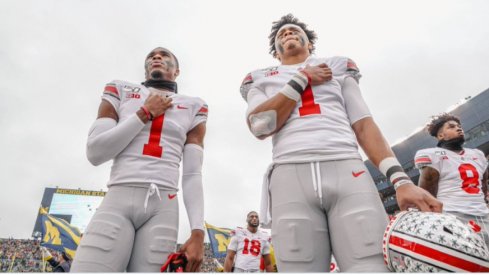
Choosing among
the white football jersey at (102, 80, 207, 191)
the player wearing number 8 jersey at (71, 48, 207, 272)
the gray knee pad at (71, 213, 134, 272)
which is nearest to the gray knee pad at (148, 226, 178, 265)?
the player wearing number 8 jersey at (71, 48, 207, 272)

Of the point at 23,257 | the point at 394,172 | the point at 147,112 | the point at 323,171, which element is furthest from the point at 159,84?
the point at 23,257

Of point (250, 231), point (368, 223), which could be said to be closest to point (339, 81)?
point (368, 223)

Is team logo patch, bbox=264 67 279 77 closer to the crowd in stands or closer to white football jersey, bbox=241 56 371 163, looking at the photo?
white football jersey, bbox=241 56 371 163

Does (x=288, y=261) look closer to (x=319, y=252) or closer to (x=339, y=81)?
(x=319, y=252)

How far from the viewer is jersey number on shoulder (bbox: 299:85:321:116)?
209 centimetres

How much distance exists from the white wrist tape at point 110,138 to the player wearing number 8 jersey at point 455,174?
3.72 metres

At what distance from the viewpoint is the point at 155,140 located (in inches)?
97.5

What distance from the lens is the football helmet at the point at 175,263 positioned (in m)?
1.95

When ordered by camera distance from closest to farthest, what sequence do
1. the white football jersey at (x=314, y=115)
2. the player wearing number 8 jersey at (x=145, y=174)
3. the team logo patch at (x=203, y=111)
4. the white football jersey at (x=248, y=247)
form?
the white football jersey at (x=314, y=115) < the player wearing number 8 jersey at (x=145, y=174) < the team logo patch at (x=203, y=111) < the white football jersey at (x=248, y=247)

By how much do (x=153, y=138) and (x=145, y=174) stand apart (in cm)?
30

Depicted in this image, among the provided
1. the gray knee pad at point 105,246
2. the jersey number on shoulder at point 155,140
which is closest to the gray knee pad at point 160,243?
the gray knee pad at point 105,246

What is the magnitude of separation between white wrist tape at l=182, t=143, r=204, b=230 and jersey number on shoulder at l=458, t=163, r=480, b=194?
3.42m

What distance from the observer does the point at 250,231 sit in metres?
8.27

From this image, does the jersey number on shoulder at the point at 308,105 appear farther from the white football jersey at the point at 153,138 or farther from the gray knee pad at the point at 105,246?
the gray knee pad at the point at 105,246
